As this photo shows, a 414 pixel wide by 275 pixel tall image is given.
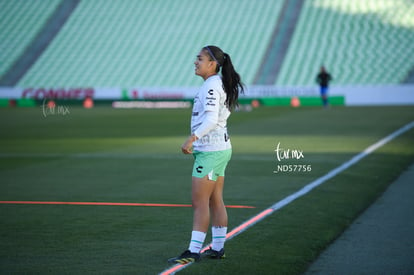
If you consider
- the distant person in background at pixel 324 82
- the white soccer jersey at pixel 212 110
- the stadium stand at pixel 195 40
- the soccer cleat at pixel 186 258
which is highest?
the stadium stand at pixel 195 40

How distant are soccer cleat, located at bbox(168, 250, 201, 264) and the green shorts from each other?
710mm

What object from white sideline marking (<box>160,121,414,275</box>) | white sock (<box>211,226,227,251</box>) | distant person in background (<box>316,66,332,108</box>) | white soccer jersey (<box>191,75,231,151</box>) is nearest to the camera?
white soccer jersey (<box>191,75,231,151</box>)

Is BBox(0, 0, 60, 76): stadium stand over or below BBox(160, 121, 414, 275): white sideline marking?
over

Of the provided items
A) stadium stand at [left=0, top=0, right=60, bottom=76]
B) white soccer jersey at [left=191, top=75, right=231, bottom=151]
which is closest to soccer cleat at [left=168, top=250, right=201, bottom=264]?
white soccer jersey at [left=191, top=75, right=231, bottom=151]

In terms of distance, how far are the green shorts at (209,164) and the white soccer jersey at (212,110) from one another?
0.05 metres

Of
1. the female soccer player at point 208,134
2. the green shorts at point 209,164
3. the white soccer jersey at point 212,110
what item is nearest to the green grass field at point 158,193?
the female soccer player at point 208,134

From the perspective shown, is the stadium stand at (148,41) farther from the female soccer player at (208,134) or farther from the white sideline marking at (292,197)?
the female soccer player at (208,134)

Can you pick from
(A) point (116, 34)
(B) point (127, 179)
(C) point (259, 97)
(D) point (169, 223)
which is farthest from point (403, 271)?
(A) point (116, 34)

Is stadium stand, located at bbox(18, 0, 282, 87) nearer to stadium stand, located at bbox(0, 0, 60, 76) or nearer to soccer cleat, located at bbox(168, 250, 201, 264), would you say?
stadium stand, located at bbox(0, 0, 60, 76)

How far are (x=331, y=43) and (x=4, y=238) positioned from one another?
43.7m

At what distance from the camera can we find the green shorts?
7039mm

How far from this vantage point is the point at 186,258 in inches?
279

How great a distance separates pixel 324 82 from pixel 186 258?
32790 millimetres

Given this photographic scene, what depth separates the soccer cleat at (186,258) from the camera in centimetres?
707
